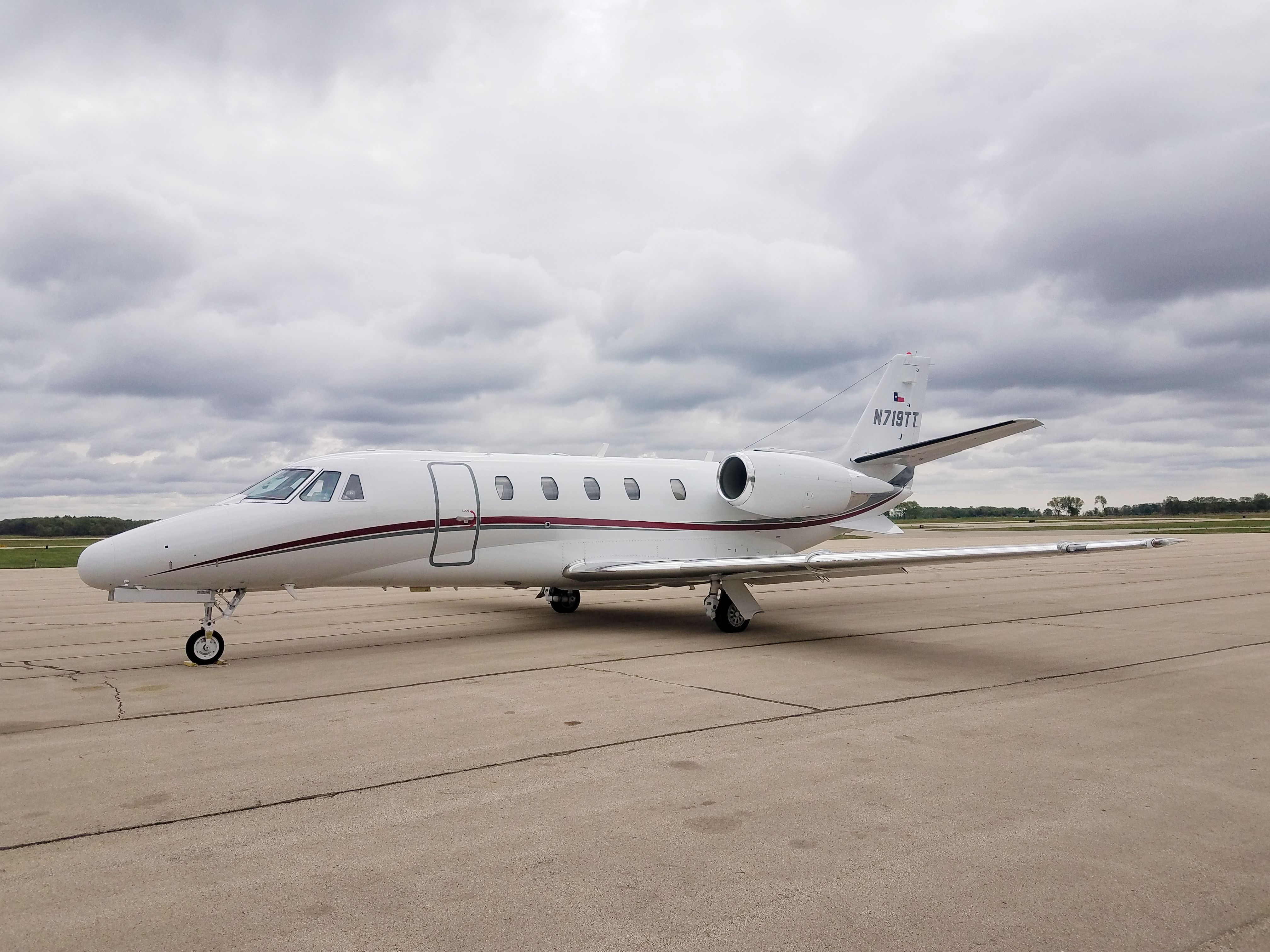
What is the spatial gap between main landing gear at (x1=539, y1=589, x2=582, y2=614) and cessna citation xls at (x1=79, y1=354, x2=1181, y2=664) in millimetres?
49

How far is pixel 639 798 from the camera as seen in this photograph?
18.0 ft

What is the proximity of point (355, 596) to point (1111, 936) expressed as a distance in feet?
63.5

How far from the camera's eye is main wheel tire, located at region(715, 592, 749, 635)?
539 inches

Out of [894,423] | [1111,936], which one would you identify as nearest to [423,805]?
[1111,936]

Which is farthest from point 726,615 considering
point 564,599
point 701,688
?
point 701,688

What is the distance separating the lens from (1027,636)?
13.2 m

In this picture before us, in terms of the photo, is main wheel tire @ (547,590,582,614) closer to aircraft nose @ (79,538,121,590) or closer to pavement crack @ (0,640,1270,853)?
pavement crack @ (0,640,1270,853)

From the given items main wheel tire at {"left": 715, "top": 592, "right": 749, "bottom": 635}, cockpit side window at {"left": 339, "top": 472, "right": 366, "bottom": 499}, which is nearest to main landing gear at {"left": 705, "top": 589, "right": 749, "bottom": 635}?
main wheel tire at {"left": 715, "top": 592, "right": 749, "bottom": 635}

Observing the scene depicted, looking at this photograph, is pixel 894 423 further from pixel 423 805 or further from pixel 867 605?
pixel 423 805

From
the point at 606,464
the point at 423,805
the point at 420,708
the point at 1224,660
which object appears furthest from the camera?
the point at 606,464

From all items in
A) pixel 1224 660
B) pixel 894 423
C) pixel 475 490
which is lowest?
pixel 1224 660

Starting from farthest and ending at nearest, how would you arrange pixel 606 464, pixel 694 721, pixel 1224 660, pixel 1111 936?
1. pixel 606 464
2. pixel 1224 660
3. pixel 694 721
4. pixel 1111 936

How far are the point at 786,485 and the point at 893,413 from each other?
4.11 meters

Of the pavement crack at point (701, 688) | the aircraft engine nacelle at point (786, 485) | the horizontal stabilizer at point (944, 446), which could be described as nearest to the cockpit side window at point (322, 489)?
the pavement crack at point (701, 688)
